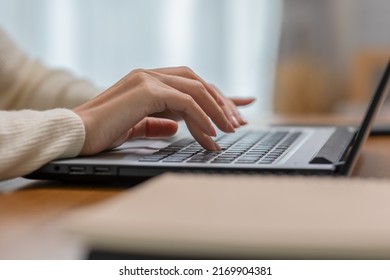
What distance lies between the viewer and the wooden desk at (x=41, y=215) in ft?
→ 1.25

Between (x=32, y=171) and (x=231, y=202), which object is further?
(x=32, y=171)

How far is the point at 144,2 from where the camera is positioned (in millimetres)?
2559

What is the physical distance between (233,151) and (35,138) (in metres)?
0.19

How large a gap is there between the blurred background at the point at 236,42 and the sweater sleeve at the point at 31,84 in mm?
1103

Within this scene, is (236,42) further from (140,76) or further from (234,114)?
(140,76)

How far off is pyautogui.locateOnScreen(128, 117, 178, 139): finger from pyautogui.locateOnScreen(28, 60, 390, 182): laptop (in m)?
0.05

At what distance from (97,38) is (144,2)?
22cm

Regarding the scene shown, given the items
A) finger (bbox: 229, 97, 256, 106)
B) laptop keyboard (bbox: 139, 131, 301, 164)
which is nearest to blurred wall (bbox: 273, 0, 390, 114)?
finger (bbox: 229, 97, 256, 106)

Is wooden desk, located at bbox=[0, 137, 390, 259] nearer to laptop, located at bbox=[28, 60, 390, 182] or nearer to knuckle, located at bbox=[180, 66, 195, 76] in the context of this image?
laptop, located at bbox=[28, 60, 390, 182]

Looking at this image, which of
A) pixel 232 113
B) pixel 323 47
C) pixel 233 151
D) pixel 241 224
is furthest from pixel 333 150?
pixel 323 47

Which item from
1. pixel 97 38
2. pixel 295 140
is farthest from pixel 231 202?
pixel 97 38

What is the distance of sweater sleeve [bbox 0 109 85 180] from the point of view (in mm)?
601

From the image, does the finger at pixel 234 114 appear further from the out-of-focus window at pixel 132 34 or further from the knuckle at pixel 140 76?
the out-of-focus window at pixel 132 34
